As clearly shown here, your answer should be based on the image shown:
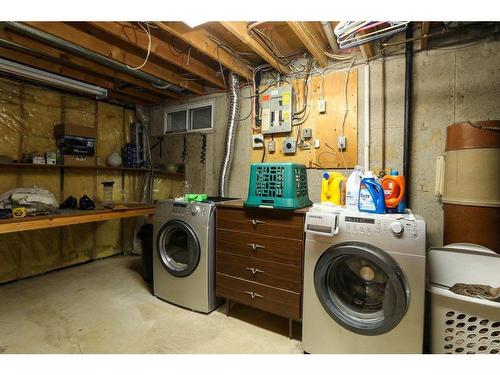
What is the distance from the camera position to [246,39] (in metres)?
1.96

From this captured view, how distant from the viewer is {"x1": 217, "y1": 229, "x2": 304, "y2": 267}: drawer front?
1.72 meters

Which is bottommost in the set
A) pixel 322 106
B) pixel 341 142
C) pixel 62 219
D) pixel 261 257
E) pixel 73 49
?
pixel 261 257

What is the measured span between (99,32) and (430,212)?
3173 millimetres

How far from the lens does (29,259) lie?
2846 millimetres

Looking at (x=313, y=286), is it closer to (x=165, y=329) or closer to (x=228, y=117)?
(x=165, y=329)

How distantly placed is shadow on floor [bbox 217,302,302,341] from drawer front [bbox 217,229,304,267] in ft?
1.89

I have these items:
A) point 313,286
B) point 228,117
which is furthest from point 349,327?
point 228,117

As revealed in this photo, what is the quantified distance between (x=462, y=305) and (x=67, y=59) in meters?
3.56

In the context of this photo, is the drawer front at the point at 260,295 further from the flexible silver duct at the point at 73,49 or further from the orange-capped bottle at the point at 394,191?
Result: the flexible silver duct at the point at 73,49

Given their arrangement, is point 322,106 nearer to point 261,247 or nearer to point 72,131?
point 261,247

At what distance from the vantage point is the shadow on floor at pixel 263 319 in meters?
1.89

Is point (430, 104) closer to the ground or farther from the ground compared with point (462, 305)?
farther from the ground

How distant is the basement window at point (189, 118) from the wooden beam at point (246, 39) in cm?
107

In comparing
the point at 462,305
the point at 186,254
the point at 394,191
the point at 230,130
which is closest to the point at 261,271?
the point at 186,254
